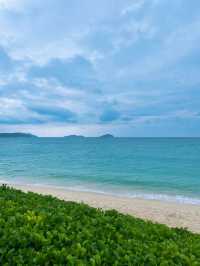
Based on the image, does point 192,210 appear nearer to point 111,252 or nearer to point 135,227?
point 135,227

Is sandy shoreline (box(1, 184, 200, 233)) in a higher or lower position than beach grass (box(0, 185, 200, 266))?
lower

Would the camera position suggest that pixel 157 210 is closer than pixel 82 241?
No

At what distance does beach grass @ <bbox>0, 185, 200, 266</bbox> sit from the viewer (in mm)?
3494

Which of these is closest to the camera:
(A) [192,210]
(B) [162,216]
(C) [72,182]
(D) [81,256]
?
(D) [81,256]

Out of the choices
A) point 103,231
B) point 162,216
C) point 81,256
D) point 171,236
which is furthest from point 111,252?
point 162,216

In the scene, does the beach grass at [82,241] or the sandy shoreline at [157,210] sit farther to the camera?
the sandy shoreline at [157,210]

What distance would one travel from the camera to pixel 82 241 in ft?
12.9

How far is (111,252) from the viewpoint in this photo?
12.3 ft

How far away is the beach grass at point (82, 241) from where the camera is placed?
349 cm

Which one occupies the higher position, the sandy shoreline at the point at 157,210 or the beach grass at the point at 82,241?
the beach grass at the point at 82,241

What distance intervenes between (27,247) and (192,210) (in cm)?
1236

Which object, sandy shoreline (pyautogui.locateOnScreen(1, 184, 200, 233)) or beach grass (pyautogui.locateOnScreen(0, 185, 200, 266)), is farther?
sandy shoreline (pyautogui.locateOnScreen(1, 184, 200, 233))

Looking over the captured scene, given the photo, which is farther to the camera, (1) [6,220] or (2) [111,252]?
(1) [6,220]

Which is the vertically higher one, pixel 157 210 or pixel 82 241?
pixel 82 241
